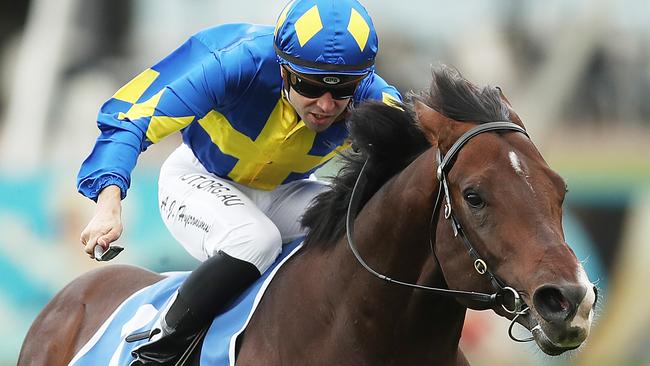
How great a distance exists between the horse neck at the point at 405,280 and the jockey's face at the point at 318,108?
44 cm

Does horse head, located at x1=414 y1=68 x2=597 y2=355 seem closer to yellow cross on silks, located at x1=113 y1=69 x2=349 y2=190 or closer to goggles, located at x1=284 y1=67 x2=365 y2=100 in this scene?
goggles, located at x1=284 y1=67 x2=365 y2=100

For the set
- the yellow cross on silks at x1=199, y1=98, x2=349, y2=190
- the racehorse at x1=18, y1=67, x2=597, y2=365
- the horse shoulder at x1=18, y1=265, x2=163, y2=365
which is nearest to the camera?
the racehorse at x1=18, y1=67, x2=597, y2=365

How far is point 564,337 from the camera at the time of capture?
2.80 meters

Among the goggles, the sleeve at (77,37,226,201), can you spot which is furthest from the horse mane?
the sleeve at (77,37,226,201)

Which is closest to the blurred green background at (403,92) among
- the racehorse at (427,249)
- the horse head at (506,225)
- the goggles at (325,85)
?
the goggles at (325,85)

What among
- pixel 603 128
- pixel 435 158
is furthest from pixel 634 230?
pixel 435 158

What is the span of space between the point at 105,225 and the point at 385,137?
940 mm

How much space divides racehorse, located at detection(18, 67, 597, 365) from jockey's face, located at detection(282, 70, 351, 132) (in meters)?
0.14

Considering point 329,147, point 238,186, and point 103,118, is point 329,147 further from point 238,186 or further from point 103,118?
point 103,118

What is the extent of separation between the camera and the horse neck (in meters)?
3.31

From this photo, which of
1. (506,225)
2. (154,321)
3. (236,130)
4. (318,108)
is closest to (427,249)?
(506,225)

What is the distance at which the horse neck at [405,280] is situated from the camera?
3311 millimetres

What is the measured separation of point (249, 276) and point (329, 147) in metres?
0.61

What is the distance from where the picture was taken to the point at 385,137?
3.55 metres
